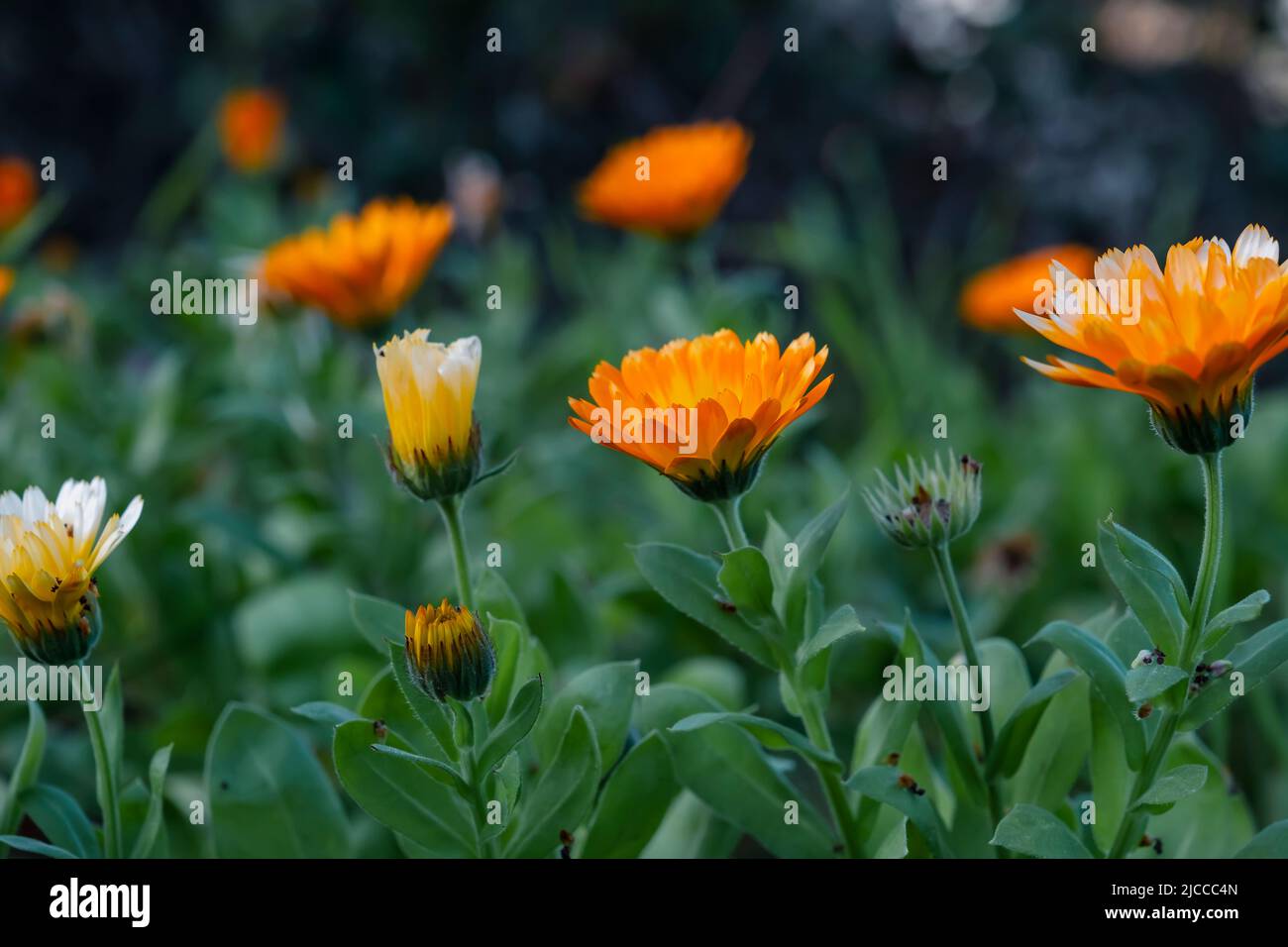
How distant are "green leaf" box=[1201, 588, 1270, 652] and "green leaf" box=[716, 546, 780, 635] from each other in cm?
23

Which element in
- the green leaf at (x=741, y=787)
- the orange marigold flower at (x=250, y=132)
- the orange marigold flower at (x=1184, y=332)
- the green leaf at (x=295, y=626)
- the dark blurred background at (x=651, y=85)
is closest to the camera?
the orange marigold flower at (x=1184, y=332)

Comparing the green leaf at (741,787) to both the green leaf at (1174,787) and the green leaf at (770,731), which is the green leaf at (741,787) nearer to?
the green leaf at (770,731)

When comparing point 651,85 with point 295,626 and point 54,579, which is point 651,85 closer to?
point 295,626

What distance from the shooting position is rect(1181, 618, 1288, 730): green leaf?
69cm

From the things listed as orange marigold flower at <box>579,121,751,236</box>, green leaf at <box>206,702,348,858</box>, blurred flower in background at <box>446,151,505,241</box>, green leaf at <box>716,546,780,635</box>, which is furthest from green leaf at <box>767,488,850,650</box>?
blurred flower in background at <box>446,151,505,241</box>

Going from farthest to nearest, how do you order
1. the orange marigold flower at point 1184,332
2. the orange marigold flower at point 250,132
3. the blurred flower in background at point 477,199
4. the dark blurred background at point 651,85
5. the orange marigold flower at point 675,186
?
the dark blurred background at point 651,85 → the orange marigold flower at point 250,132 → the blurred flower in background at point 477,199 → the orange marigold flower at point 675,186 → the orange marigold flower at point 1184,332

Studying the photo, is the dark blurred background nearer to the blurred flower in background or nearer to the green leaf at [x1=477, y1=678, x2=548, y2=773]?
the blurred flower in background

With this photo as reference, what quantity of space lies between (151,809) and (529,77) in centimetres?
341

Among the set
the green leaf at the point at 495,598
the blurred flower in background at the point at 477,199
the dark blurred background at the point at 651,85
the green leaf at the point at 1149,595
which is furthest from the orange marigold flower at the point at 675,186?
the dark blurred background at the point at 651,85

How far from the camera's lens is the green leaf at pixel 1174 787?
69cm

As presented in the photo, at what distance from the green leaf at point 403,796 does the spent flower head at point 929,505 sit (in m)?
0.30

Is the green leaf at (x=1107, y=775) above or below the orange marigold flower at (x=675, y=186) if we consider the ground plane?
below

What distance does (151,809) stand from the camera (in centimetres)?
79
